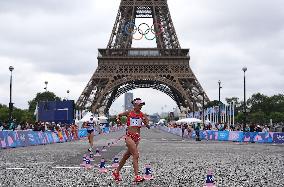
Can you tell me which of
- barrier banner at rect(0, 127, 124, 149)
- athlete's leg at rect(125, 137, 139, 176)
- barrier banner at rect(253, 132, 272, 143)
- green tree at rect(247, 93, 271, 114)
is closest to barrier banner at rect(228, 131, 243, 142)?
barrier banner at rect(253, 132, 272, 143)

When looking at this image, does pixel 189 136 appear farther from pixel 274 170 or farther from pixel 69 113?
pixel 274 170

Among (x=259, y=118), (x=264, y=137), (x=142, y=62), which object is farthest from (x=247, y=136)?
(x=259, y=118)

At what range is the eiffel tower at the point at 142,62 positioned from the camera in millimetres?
79312

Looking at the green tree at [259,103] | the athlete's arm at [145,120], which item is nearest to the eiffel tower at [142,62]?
the green tree at [259,103]

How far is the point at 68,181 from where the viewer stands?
1177 cm

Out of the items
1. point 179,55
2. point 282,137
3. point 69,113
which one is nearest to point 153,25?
point 179,55

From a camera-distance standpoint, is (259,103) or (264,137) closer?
(264,137)

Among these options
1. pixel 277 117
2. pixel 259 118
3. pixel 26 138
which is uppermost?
Answer: pixel 277 117

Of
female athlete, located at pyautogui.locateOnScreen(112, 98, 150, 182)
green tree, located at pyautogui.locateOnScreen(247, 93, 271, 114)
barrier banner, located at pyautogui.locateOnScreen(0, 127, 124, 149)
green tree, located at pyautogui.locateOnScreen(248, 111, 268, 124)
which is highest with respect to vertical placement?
green tree, located at pyautogui.locateOnScreen(247, 93, 271, 114)

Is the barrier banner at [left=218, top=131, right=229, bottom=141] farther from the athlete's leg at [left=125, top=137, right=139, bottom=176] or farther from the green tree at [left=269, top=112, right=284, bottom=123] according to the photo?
the green tree at [left=269, top=112, right=284, bottom=123]

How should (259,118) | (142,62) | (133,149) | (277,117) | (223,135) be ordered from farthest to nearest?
(259,118)
(277,117)
(142,62)
(223,135)
(133,149)

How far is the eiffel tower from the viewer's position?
79.3 metres

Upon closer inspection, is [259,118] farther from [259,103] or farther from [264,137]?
[264,137]

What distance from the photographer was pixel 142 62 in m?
81.8
